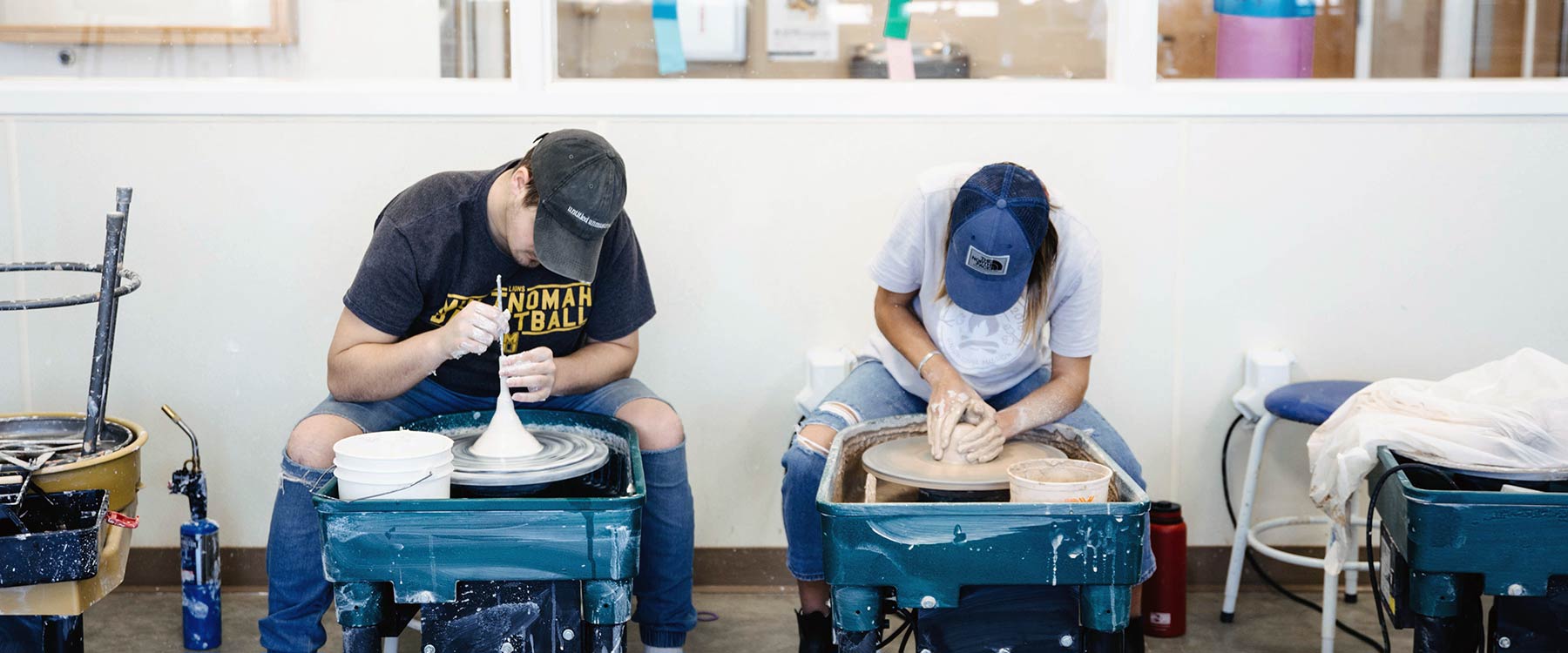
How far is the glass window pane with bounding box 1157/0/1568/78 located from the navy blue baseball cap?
0.94 meters

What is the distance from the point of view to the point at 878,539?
1.67 metres

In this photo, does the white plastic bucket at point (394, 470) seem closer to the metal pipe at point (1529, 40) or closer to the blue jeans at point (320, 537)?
the blue jeans at point (320, 537)

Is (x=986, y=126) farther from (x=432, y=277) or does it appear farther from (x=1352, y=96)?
(x=432, y=277)

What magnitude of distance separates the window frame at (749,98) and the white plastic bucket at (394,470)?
44.4 inches

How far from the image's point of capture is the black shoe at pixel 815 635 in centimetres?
229

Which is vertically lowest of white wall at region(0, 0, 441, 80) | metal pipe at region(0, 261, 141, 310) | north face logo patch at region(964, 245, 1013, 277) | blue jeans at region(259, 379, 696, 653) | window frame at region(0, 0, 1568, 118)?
blue jeans at region(259, 379, 696, 653)

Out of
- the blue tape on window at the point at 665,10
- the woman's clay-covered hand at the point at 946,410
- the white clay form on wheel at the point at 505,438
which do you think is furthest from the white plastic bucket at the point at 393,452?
the blue tape on window at the point at 665,10

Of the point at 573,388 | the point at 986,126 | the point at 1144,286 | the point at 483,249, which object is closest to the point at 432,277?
the point at 483,249

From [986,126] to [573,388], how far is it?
1056 mm

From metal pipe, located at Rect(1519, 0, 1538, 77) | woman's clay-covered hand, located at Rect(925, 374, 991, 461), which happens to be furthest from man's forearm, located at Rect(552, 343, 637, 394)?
metal pipe, located at Rect(1519, 0, 1538, 77)

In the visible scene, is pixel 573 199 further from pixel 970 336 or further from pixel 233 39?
pixel 233 39

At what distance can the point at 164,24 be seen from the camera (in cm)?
282

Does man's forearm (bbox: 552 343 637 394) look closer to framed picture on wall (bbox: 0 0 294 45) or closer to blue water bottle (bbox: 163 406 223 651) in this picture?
blue water bottle (bbox: 163 406 223 651)

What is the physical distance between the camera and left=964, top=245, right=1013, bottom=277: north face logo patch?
2.03 m
